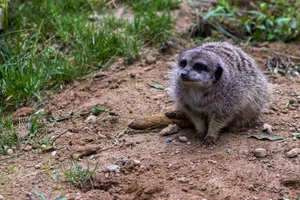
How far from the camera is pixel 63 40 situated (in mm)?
5074

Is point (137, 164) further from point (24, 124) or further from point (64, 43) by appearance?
point (64, 43)

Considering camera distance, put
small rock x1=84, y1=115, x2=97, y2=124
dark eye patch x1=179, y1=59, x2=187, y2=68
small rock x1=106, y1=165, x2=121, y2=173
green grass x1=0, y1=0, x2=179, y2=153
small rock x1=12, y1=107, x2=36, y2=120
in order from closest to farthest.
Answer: small rock x1=106, y1=165, x2=121, y2=173
dark eye patch x1=179, y1=59, x2=187, y2=68
small rock x1=84, y1=115, x2=97, y2=124
small rock x1=12, y1=107, x2=36, y2=120
green grass x1=0, y1=0, x2=179, y2=153

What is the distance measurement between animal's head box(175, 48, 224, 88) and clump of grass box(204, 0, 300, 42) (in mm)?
1984

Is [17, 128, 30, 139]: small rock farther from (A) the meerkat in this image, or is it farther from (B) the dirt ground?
(A) the meerkat

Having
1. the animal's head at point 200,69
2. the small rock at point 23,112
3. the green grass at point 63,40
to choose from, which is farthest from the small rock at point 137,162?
the green grass at point 63,40

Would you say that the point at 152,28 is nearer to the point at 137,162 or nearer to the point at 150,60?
the point at 150,60

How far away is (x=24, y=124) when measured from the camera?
13.7ft

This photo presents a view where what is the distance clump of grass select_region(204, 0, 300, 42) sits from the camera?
5.62 metres

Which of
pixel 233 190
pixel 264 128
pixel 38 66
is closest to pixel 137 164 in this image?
pixel 233 190

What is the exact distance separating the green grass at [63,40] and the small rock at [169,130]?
3.81 feet

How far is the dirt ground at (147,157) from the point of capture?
10.7 ft

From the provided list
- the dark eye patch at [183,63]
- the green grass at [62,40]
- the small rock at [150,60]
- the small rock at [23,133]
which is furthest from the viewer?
the small rock at [150,60]

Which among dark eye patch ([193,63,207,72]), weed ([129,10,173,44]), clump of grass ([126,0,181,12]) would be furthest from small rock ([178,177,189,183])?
clump of grass ([126,0,181,12])

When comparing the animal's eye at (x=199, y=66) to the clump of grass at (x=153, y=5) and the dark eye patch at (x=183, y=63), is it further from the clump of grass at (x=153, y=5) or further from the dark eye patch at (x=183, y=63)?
the clump of grass at (x=153, y=5)
